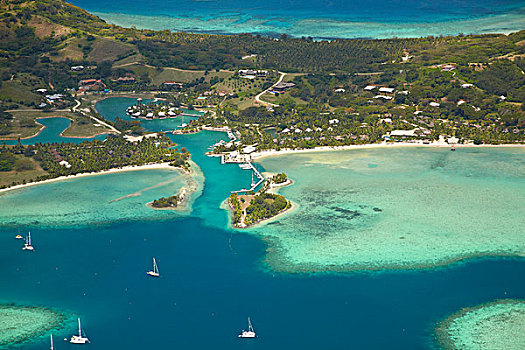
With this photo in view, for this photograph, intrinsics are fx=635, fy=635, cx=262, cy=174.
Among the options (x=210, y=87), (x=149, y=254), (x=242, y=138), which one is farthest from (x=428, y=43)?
(x=149, y=254)

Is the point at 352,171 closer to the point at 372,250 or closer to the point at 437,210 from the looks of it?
the point at 437,210

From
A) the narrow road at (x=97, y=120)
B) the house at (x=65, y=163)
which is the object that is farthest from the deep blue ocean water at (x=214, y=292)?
the narrow road at (x=97, y=120)

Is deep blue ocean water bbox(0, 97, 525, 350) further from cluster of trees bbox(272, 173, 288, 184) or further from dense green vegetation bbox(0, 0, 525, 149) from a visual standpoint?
dense green vegetation bbox(0, 0, 525, 149)

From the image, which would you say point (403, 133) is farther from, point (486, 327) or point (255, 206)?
point (486, 327)

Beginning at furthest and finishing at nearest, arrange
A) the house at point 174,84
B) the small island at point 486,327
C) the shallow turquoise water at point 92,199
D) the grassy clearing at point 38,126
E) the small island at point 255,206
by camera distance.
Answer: the house at point 174,84 < the grassy clearing at point 38,126 < the shallow turquoise water at point 92,199 < the small island at point 255,206 < the small island at point 486,327

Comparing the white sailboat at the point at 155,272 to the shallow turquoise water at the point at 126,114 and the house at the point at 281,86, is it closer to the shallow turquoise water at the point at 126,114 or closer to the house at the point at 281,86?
the shallow turquoise water at the point at 126,114

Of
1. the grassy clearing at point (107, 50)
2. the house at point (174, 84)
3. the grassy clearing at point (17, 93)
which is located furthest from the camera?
the grassy clearing at point (107, 50)
